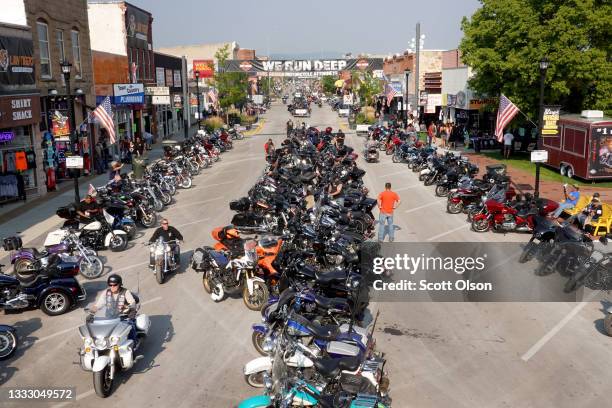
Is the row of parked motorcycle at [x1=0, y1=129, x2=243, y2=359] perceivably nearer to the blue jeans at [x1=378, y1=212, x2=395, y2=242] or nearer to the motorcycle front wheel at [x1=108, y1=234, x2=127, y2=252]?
the motorcycle front wheel at [x1=108, y1=234, x2=127, y2=252]

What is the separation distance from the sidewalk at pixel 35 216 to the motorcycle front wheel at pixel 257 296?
8.64m

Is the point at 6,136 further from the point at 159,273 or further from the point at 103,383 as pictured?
the point at 103,383

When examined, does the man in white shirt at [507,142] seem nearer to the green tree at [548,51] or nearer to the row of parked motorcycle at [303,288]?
the green tree at [548,51]

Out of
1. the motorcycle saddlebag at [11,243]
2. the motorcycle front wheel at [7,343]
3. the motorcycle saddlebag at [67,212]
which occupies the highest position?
the motorcycle saddlebag at [67,212]

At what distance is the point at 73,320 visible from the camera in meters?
11.7

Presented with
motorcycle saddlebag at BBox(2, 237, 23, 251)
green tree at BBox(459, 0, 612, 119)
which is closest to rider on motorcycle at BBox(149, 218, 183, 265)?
motorcycle saddlebag at BBox(2, 237, 23, 251)

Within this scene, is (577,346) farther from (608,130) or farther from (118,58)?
(118,58)

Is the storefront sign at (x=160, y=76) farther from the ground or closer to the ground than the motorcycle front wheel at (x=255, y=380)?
farther from the ground

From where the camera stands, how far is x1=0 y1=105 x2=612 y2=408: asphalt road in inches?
344

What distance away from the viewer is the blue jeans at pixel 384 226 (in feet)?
53.6

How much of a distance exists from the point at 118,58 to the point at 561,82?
80.5ft

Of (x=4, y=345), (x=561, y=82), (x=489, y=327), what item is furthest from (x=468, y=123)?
(x=4, y=345)

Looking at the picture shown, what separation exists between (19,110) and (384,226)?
570 inches

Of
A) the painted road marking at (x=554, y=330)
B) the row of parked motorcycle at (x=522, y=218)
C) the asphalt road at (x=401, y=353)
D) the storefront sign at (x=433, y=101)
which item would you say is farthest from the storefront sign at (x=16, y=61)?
the storefront sign at (x=433, y=101)
